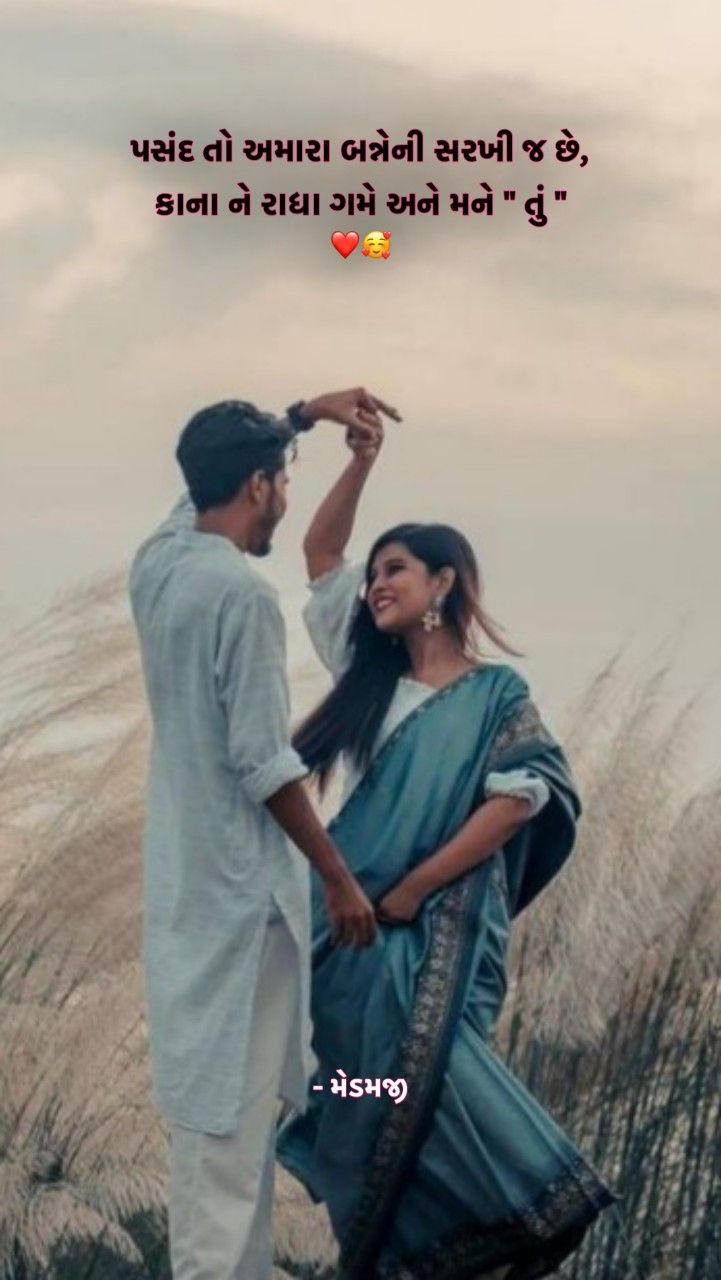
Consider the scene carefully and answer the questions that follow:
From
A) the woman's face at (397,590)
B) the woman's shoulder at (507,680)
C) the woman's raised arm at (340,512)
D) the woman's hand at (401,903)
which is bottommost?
the woman's hand at (401,903)

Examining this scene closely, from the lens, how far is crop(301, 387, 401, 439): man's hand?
13.4ft

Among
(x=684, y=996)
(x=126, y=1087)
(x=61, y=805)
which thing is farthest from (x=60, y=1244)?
(x=684, y=996)

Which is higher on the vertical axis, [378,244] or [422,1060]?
[378,244]

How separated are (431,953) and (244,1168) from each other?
0.35 metres

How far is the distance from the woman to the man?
13cm

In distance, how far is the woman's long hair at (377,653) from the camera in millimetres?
4098

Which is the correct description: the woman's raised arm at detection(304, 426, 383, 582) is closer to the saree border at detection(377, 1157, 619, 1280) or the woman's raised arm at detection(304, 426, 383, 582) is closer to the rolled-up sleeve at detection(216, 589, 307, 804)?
the rolled-up sleeve at detection(216, 589, 307, 804)

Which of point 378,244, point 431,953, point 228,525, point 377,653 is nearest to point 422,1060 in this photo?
point 431,953

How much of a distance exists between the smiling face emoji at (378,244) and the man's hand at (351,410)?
244 mm

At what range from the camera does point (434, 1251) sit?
13.1 feet

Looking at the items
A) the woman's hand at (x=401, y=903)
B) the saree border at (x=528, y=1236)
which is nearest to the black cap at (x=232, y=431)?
the woman's hand at (x=401, y=903)

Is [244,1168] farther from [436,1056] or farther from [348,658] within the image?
[348,658]

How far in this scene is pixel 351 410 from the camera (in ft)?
13.5

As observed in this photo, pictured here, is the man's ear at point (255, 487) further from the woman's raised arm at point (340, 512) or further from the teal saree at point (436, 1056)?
the teal saree at point (436, 1056)
